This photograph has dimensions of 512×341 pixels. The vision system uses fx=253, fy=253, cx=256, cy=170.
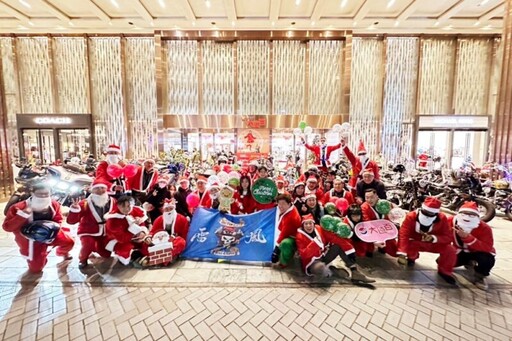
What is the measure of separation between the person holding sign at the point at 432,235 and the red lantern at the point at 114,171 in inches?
187

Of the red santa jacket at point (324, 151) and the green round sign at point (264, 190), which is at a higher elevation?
the red santa jacket at point (324, 151)

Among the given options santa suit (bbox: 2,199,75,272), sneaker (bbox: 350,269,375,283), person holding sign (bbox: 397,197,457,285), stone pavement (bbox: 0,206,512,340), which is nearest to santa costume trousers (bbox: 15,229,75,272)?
santa suit (bbox: 2,199,75,272)

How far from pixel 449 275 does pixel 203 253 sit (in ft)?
11.2

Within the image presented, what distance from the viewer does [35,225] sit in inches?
128

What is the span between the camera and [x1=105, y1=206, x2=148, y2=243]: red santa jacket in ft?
11.7

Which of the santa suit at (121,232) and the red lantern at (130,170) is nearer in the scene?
the santa suit at (121,232)

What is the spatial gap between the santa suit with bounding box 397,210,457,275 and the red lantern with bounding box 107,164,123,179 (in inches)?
186

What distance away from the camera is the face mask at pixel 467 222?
326 centimetres

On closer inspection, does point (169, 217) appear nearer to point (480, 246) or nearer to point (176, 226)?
point (176, 226)

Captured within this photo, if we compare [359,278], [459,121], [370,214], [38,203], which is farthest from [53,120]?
[459,121]

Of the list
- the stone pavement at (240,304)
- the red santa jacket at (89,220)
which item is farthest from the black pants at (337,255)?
the red santa jacket at (89,220)

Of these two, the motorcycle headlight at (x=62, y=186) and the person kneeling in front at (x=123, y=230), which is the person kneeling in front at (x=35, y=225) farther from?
the motorcycle headlight at (x=62, y=186)

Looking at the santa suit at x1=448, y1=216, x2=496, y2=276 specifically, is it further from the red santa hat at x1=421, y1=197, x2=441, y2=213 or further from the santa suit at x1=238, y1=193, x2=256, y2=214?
the santa suit at x1=238, y1=193, x2=256, y2=214

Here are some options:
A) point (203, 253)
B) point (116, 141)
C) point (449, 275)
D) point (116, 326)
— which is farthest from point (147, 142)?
point (449, 275)
